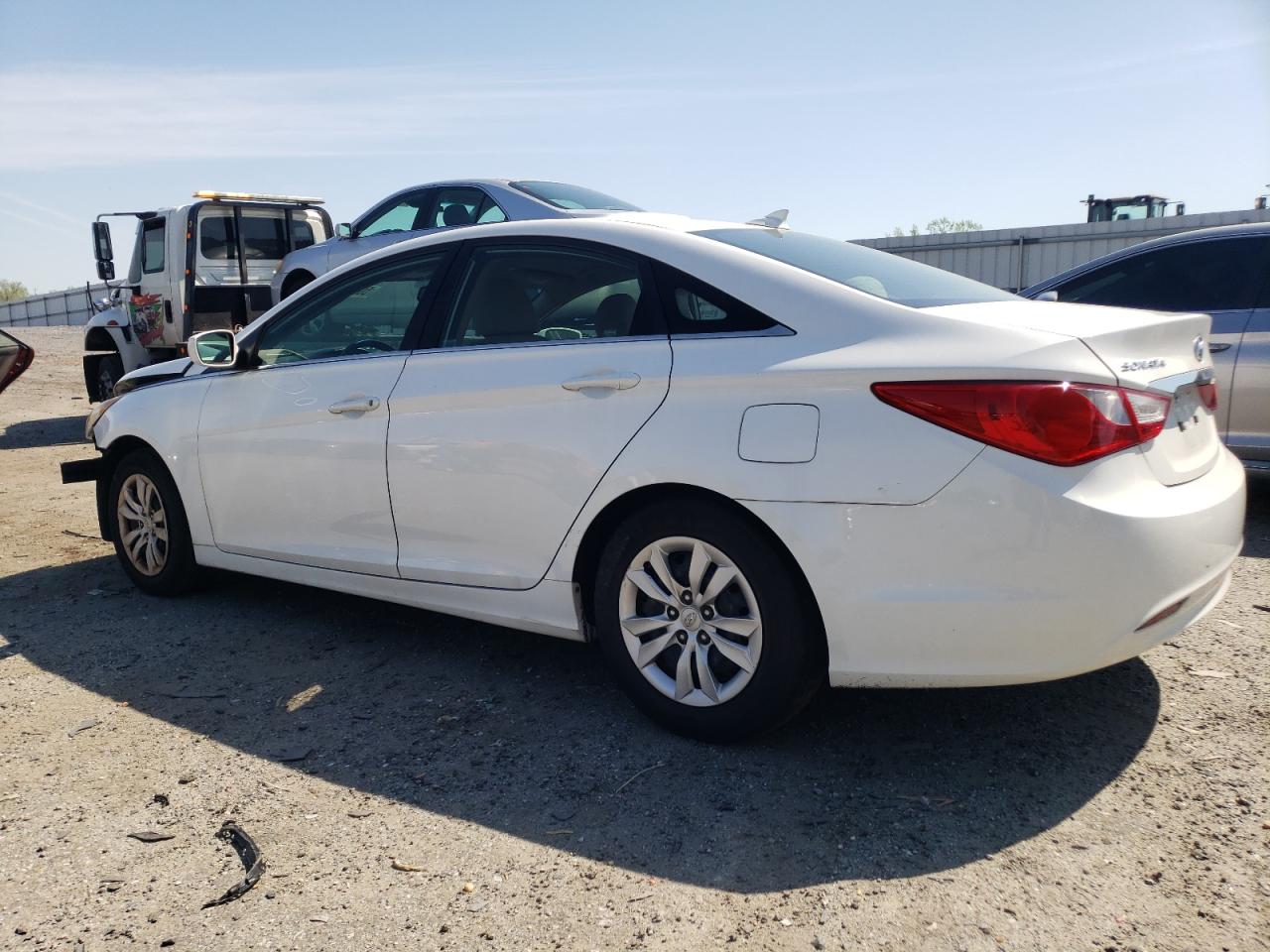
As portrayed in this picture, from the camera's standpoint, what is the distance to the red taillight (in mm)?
2773

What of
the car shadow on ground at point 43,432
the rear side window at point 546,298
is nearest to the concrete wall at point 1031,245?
the car shadow on ground at point 43,432

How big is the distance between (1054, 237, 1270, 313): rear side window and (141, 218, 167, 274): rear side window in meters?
9.85

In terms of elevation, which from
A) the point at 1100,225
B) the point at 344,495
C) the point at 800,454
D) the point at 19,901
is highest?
the point at 1100,225

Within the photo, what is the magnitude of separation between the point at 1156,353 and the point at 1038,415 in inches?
23.6

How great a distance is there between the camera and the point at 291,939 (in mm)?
2504

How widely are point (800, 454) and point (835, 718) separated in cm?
107

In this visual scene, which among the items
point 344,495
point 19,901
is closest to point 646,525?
point 344,495

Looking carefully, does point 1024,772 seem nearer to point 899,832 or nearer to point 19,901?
point 899,832

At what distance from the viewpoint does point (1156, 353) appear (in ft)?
10.2

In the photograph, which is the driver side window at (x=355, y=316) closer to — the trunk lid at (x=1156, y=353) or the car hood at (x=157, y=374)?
the car hood at (x=157, y=374)

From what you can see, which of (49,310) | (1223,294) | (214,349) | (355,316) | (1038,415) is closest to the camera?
(1038,415)

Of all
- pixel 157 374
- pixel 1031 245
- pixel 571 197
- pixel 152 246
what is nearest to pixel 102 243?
pixel 152 246

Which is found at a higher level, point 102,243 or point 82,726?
point 102,243

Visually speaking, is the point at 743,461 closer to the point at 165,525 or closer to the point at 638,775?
the point at 638,775
